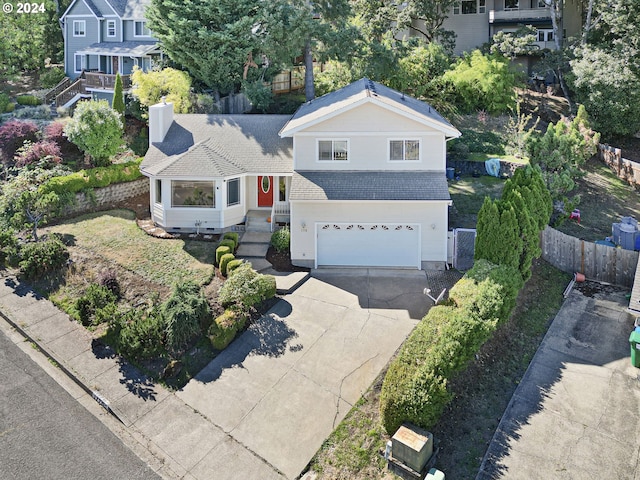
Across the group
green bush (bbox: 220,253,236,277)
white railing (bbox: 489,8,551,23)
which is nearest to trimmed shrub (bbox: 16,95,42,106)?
green bush (bbox: 220,253,236,277)

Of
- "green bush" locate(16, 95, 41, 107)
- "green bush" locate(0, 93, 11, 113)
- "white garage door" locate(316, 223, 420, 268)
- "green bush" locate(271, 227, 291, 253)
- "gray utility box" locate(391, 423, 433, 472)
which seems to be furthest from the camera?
"green bush" locate(16, 95, 41, 107)

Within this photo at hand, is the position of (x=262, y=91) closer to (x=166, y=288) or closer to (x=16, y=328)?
(x=166, y=288)

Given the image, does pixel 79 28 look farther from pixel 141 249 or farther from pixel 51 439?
pixel 51 439

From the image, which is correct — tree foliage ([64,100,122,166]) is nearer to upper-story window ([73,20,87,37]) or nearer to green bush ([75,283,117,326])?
green bush ([75,283,117,326])

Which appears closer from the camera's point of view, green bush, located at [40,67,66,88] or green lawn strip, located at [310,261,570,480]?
green lawn strip, located at [310,261,570,480]

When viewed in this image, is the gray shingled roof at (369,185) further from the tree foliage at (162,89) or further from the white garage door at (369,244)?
the tree foliage at (162,89)

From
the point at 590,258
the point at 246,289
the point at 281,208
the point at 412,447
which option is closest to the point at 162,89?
the point at 281,208
